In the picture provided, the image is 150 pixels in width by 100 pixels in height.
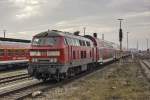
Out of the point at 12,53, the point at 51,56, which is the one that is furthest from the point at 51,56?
the point at 12,53

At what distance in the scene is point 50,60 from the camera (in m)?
22.1

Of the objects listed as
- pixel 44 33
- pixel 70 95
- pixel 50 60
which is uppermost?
pixel 44 33

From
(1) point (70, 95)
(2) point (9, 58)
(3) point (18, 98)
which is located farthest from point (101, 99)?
(2) point (9, 58)

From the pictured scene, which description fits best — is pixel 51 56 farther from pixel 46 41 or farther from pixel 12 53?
pixel 12 53

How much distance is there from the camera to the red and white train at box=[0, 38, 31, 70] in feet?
120

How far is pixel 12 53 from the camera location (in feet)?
128

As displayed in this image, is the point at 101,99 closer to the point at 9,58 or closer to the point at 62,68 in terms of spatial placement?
the point at 62,68

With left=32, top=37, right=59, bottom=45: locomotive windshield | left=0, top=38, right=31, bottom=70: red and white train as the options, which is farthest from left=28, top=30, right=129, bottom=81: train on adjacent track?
left=0, top=38, right=31, bottom=70: red and white train

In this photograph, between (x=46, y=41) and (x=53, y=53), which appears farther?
(x=46, y=41)

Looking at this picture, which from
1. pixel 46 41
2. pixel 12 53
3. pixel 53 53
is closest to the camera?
pixel 53 53

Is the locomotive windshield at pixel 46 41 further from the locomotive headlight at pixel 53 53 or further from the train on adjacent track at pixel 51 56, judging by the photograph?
the locomotive headlight at pixel 53 53

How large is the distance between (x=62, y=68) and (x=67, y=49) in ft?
5.56

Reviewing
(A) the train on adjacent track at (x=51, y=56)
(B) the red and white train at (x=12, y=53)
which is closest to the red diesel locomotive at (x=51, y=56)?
(A) the train on adjacent track at (x=51, y=56)

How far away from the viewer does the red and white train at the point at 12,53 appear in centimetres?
3644
